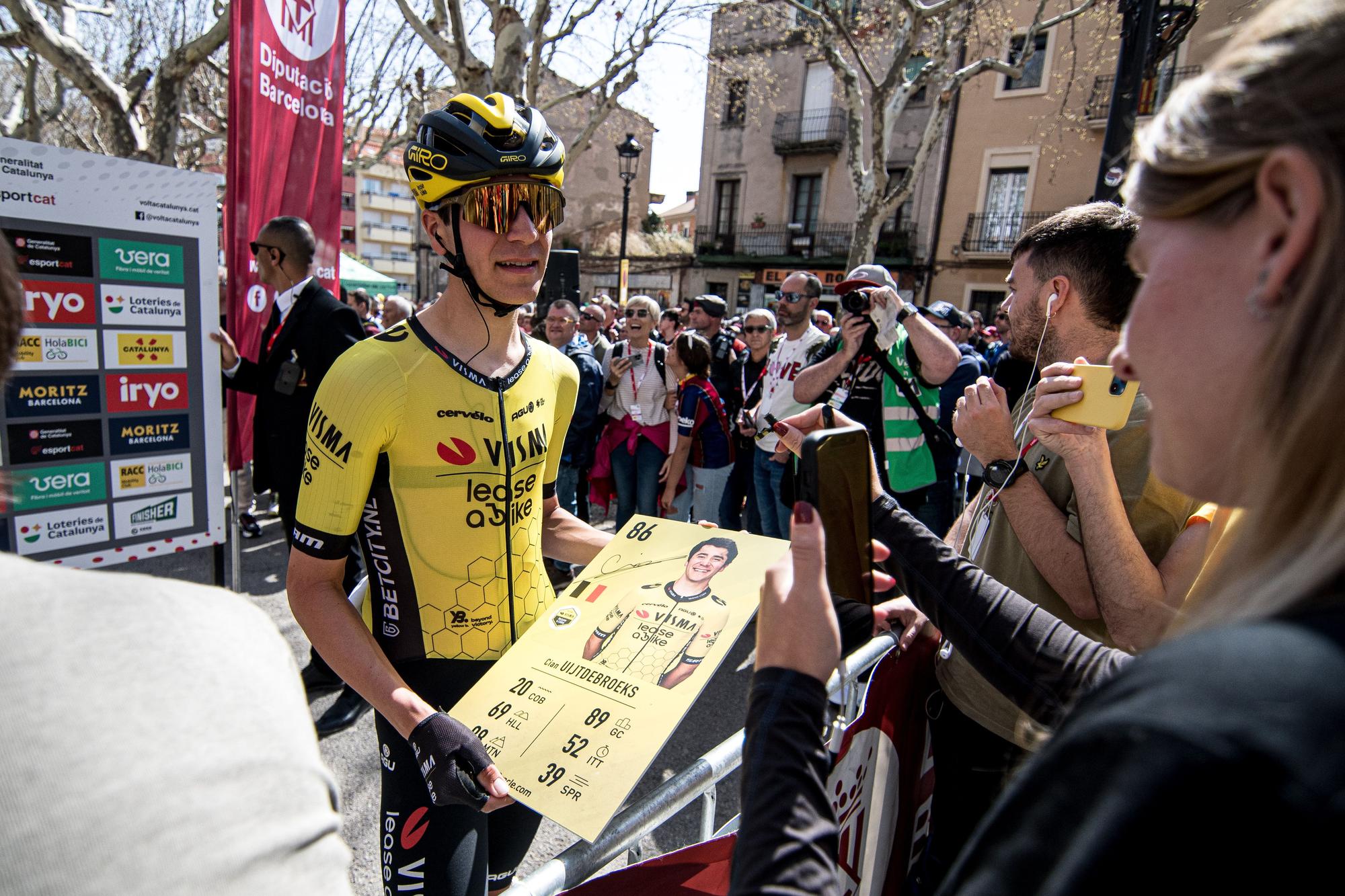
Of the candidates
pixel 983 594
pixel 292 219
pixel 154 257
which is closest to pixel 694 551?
pixel 983 594

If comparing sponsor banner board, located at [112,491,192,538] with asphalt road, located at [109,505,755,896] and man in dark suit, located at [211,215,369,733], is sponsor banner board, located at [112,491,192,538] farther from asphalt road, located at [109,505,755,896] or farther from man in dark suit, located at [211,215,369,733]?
man in dark suit, located at [211,215,369,733]

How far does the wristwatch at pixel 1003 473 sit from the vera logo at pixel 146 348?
388cm

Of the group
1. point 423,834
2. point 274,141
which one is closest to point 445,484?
point 423,834

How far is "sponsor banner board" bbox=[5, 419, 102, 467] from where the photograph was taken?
330cm

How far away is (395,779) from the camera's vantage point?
1.64 m

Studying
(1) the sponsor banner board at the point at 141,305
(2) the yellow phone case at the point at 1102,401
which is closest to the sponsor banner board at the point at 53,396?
(1) the sponsor banner board at the point at 141,305

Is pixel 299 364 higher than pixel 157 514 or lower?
higher

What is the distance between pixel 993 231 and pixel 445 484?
956 inches

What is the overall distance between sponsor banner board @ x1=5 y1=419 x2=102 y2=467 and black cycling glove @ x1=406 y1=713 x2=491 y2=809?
314 centimetres

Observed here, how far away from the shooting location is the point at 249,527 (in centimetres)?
644

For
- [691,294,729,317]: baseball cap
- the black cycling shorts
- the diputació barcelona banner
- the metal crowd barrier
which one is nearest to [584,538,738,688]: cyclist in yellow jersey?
the metal crowd barrier

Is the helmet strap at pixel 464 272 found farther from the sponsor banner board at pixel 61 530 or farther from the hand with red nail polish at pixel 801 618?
the sponsor banner board at pixel 61 530

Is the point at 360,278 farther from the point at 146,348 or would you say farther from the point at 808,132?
the point at 808,132

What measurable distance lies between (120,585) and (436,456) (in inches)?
41.6
